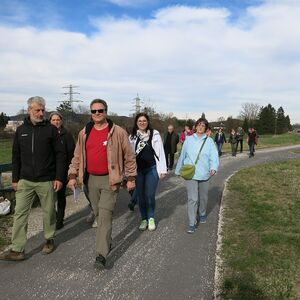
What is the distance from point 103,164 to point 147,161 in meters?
1.61

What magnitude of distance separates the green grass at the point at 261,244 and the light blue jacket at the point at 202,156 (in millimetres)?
1012

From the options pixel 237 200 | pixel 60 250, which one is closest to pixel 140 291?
pixel 60 250

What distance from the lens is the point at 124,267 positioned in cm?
507

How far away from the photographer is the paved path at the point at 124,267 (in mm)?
4320

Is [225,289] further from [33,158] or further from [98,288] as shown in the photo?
[33,158]

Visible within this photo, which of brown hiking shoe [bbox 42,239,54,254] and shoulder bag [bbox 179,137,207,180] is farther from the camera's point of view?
shoulder bag [bbox 179,137,207,180]

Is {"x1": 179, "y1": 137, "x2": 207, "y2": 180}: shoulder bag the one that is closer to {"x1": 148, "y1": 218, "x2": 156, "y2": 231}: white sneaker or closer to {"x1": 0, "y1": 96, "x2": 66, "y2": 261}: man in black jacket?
{"x1": 148, "y1": 218, "x2": 156, "y2": 231}: white sneaker

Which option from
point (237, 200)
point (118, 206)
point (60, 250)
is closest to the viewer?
point (60, 250)

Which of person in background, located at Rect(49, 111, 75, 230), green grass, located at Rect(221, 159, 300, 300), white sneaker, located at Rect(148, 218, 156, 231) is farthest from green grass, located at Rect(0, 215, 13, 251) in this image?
green grass, located at Rect(221, 159, 300, 300)

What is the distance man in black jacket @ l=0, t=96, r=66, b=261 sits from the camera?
17.5 ft

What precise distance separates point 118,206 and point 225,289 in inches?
185

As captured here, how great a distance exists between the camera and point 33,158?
17.8 ft

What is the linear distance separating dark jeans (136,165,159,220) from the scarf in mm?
348

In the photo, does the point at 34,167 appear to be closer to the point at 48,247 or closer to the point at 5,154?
the point at 48,247
